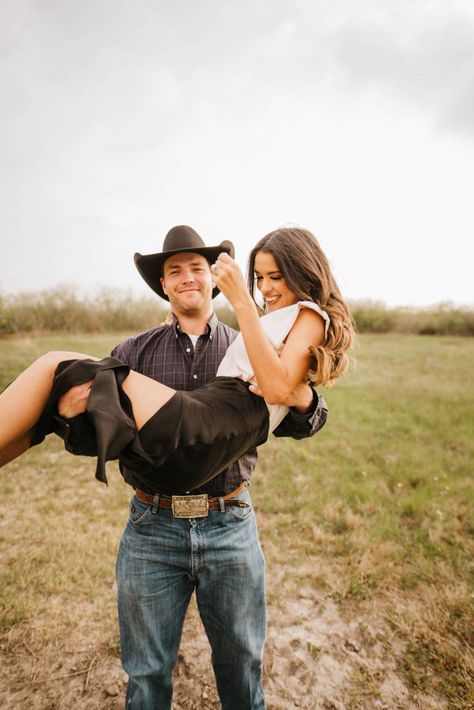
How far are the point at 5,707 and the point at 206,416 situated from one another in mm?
2902

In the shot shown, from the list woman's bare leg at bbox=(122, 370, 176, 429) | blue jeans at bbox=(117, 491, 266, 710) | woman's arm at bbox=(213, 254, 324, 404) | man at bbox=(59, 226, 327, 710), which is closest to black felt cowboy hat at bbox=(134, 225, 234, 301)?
woman's arm at bbox=(213, 254, 324, 404)

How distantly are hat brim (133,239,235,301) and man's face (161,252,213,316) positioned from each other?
55 mm

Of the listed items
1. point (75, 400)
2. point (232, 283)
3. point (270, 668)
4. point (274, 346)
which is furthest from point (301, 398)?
point (270, 668)

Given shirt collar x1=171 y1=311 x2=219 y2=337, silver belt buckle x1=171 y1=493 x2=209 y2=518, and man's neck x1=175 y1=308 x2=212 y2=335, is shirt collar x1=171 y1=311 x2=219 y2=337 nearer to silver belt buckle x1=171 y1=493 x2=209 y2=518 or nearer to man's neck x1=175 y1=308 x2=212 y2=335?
man's neck x1=175 y1=308 x2=212 y2=335

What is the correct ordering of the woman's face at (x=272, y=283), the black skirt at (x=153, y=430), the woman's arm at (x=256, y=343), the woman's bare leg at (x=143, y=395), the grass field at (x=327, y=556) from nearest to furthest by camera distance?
1. the black skirt at (x=153, y=430)
2. the woman's bare leg at (x=143, y=395)
3. the woman's arm at (x=256, y=343)
4. the woman's face at (x=272, y=283)
5. the grass field at (x=327, y=556)

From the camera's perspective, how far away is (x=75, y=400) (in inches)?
68.7

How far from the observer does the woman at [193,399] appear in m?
1.74

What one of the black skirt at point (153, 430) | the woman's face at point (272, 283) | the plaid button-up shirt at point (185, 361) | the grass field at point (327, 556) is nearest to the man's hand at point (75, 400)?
the black skirt at point (153, 430)

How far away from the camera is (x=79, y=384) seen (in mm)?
1750

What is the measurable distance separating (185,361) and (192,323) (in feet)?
Answer: 0.95

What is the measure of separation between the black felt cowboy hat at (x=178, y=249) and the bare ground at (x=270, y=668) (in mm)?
3298

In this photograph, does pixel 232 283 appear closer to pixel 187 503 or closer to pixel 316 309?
pixel 316 309

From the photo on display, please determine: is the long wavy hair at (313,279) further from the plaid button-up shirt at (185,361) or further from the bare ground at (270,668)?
the bare ground at (270,668)

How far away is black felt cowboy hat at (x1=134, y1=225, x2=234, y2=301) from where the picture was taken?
8.70ft
